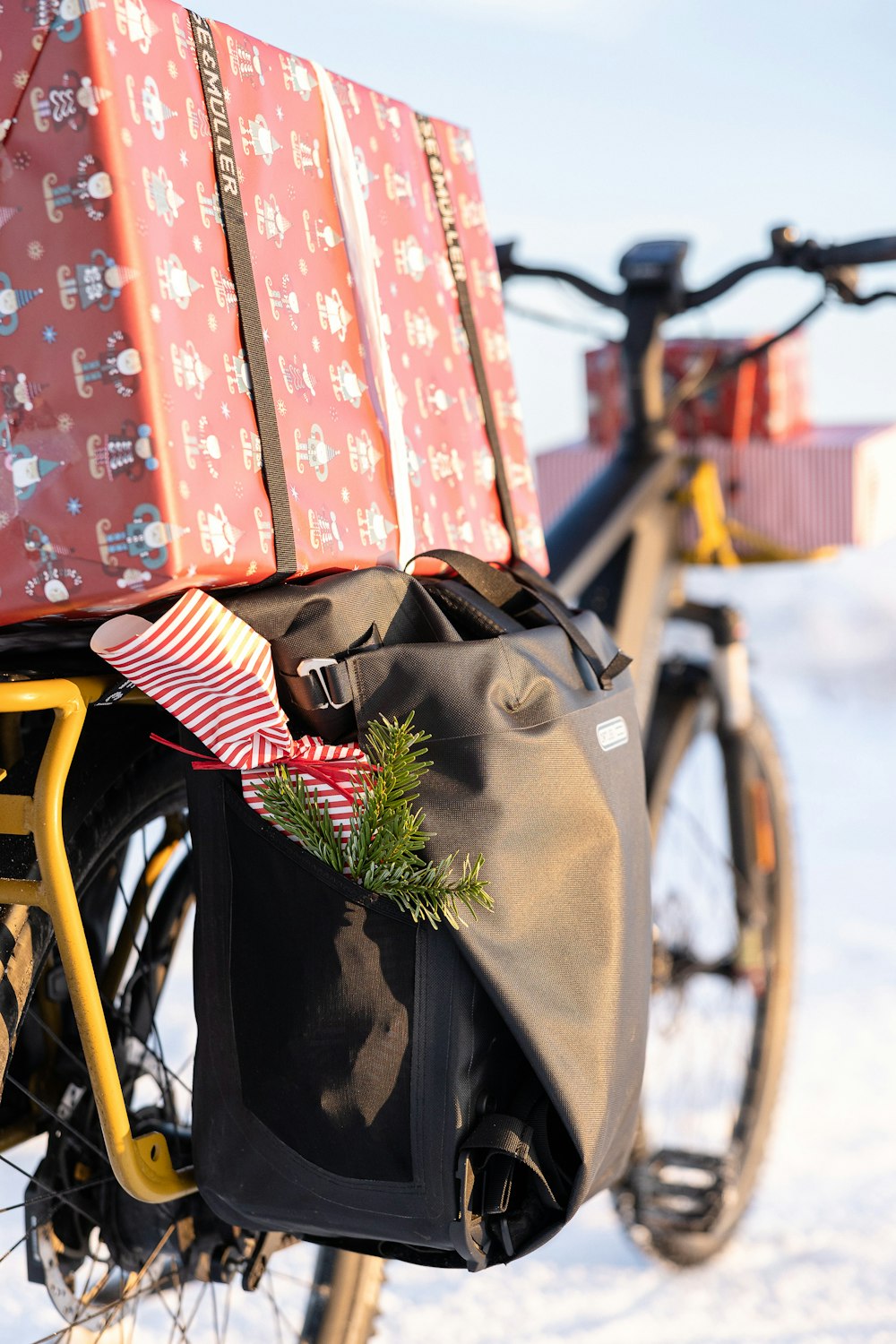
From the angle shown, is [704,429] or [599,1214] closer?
[704,429]

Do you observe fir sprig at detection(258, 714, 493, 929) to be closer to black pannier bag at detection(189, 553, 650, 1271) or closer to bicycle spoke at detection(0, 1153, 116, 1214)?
black pannier bag at detection(189, 553, 650, 1271)

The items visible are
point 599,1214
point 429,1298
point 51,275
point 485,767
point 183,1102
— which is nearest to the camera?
point 51,275

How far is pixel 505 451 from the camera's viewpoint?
1.05 meters

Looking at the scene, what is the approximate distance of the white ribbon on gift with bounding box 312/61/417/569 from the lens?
853 millimetres

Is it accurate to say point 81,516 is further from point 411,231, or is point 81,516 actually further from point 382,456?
point 411,231

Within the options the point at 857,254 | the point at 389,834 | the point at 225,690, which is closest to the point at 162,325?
the point at 225,690

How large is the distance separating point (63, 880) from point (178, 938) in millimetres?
322

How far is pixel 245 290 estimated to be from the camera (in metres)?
0.75

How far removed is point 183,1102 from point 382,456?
950 mm

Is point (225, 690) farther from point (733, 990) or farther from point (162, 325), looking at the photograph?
point (733, 990)

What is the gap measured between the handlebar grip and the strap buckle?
0.92 m

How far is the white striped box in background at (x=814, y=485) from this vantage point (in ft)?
5.45

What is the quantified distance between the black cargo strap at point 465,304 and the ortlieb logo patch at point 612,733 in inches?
7.6

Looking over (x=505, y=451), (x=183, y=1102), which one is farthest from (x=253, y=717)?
(x=183, y=1102)
